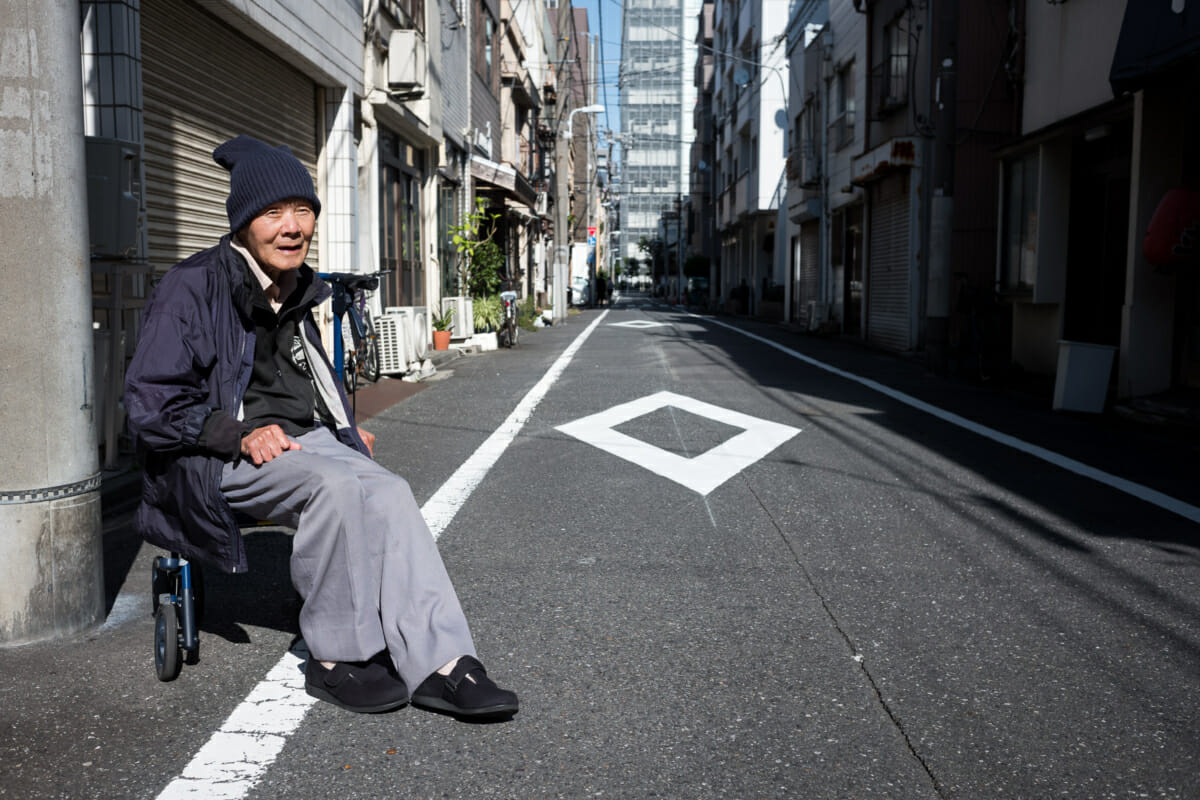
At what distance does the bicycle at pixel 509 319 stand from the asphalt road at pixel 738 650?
11273mm

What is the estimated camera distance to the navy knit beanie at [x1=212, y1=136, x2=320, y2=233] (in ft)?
9.53

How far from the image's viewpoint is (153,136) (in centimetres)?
774

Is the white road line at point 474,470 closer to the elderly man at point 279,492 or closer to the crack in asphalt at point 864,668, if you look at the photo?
the crack in asphalt at point 864,668

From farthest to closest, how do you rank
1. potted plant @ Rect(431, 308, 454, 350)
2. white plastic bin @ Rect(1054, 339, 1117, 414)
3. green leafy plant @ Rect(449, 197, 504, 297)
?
green leafy plant @ Rect(449, 197, 504, 297), potted plant @ Rect(431, 308, 454, 350), white plastic bin @ Rect(1054, 339, 1117, 414)

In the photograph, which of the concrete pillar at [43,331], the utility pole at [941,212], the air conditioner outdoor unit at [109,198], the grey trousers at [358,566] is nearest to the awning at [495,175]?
the utility pole at [941,212]

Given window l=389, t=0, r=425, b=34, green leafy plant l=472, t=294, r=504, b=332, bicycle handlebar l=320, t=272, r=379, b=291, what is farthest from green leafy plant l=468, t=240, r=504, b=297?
bicycle handlebar l=320, t=272, r=379, b=291

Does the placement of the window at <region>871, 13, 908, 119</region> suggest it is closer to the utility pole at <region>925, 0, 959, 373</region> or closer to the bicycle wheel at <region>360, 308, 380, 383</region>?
the utility pole at <region>925, 0, 959, 373</region>

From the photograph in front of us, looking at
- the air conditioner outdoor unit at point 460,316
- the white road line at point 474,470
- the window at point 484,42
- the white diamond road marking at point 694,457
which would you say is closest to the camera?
the white road line at point 474,470

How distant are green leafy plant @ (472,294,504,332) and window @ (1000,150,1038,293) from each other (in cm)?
862

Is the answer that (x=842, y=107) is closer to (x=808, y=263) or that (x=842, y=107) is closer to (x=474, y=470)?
(x=808, y=263)

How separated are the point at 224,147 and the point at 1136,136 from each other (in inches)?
351

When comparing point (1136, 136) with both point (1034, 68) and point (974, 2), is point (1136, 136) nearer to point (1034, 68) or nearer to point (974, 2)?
point (1034, 68)

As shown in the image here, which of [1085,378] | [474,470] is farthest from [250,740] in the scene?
[1085,378]

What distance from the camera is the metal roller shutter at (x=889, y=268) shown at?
59.0ft
